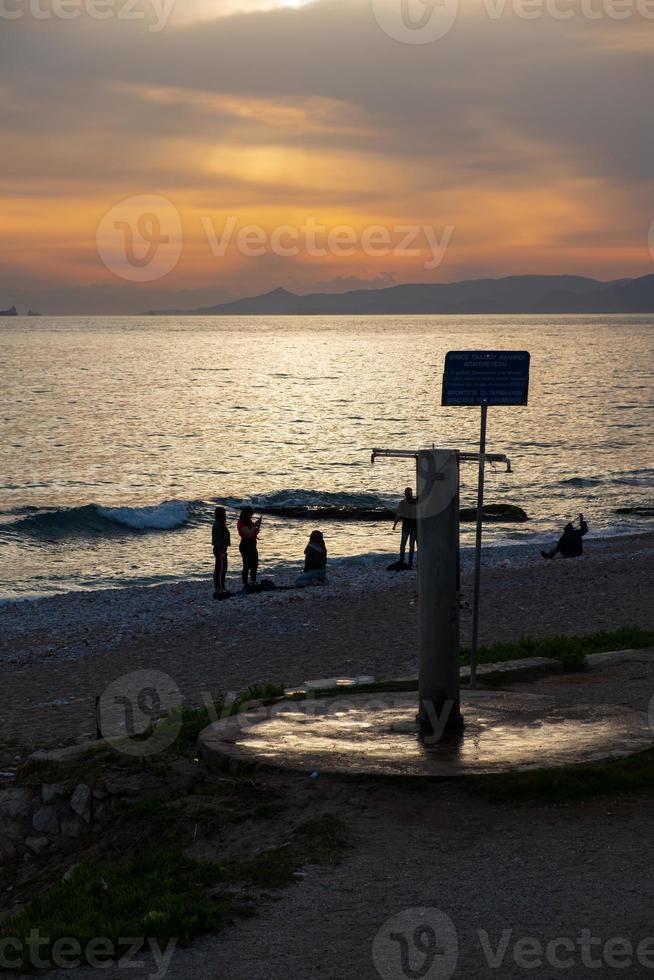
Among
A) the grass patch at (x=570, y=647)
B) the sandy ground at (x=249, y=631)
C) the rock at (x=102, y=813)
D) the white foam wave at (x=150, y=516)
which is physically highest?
the grass patch at (x=570, y=647)

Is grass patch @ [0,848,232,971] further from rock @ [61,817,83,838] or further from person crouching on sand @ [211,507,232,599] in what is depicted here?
person crouching on sand @ [211,507,232,599]

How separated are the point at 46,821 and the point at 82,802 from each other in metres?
0.36

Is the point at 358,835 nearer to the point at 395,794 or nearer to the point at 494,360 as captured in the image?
the point at 395,794

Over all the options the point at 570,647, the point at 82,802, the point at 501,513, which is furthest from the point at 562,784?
the point at 501,513

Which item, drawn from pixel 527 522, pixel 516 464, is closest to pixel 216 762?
pixel 527 522

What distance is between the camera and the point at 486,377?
422 inches

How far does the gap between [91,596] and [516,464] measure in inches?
1431

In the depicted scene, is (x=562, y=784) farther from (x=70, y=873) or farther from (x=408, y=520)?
(x=408, y=520)

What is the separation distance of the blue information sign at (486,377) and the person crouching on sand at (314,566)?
12.8 meters

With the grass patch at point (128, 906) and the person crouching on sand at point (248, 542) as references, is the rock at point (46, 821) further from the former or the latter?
the person crouching on sand at point (248, 542)

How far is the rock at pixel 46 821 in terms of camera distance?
891 cm

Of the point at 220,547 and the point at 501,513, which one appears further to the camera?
the point at 501,513

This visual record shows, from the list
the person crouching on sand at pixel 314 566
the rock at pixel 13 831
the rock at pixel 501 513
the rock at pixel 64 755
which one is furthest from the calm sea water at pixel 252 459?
the rock at pixel 13 831

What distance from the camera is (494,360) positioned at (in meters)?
10.7
